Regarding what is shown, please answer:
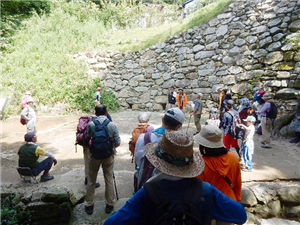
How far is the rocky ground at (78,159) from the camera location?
13.7ft

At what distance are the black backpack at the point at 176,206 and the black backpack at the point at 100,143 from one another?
5.88 feet

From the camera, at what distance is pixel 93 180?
10.2ft

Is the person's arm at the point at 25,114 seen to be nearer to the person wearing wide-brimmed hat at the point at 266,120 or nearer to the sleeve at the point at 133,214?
the sleeve at the point at 133,214

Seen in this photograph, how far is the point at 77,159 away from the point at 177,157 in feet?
15.1

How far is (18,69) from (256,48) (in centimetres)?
1158

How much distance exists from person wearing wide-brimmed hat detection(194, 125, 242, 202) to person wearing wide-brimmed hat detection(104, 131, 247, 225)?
64 cm

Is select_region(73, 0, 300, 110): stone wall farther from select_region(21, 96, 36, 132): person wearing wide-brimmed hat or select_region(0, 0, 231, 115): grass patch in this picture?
select_region(21, 96, 36, 132): person wearing wide-brimmed hat

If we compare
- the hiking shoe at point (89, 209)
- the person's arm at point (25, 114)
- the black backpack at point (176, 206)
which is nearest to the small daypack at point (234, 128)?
the hiking shoe at point (89, 209)

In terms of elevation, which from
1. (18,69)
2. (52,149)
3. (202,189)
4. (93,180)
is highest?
(18,69)

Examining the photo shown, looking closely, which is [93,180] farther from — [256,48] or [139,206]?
[256,48]

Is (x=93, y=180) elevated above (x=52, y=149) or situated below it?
Result: above

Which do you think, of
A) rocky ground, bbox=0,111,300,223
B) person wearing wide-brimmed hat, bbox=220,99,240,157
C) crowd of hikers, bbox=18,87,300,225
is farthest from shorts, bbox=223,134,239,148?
crowd of hikers, bbox=18,87,300,225

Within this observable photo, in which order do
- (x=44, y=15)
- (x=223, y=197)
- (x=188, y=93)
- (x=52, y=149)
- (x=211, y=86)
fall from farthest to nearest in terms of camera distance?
(x=44, y=15) < (x=188, y=93) < (x=211, y=86) < (x=52, y=149) < (x=223, y=197)

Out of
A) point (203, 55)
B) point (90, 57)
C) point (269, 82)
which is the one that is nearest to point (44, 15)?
point (90, 57)
